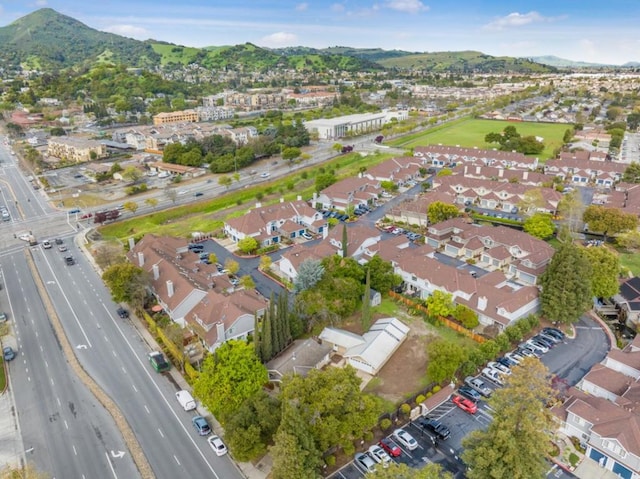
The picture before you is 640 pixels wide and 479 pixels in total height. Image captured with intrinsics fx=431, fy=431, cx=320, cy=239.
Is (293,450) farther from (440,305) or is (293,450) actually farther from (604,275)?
(604,275)

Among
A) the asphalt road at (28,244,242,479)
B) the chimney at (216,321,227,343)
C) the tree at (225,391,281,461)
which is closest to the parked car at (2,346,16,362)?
the asphalt road at (28,244,242,479)

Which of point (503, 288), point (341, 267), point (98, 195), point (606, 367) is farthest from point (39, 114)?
point (606, 367)

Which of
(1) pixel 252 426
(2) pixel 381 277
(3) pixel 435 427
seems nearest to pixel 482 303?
(2) pixel 381 277

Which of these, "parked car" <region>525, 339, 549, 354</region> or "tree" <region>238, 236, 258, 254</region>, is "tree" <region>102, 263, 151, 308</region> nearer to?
"tree" <region>238, 236, 258, 254</region>

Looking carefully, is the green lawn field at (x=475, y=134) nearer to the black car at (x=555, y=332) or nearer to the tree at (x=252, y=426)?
the black car at (x=555, y=332)

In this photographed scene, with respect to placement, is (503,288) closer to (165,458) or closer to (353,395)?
(353,395)

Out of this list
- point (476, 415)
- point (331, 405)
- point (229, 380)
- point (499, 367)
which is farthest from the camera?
point (499, 367)
